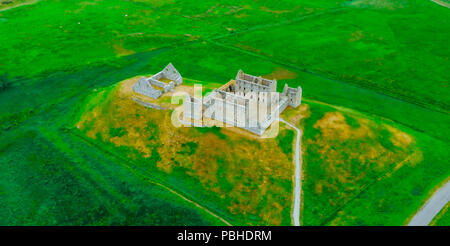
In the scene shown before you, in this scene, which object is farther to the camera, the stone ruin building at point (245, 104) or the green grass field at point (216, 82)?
the stone ruin building at point (245, 104)

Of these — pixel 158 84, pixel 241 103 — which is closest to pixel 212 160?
pixel 241 103

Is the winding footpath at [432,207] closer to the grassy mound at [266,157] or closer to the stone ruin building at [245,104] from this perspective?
the grassy mound at [266,157]

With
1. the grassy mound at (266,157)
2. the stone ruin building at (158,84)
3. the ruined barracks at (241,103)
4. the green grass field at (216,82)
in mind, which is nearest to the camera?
the grassy mound at (266,157)

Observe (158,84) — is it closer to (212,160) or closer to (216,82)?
(216,82)

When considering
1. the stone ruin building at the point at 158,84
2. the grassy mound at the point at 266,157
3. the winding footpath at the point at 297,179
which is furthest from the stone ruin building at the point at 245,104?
the stone ruin building at the point at 158,84

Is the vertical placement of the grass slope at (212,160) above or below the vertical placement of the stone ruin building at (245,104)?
below

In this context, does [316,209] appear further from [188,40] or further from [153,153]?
[188,40]

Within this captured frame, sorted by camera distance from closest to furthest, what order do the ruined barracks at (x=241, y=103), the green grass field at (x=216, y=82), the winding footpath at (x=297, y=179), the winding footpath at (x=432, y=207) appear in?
1. the winding footpath at (x=432, y=207)
2. the winding footpath at (x=297, y=179)
3. the green grass field at (x=216, y=82)
4. the ruined barracks at (x=241, y=103)
